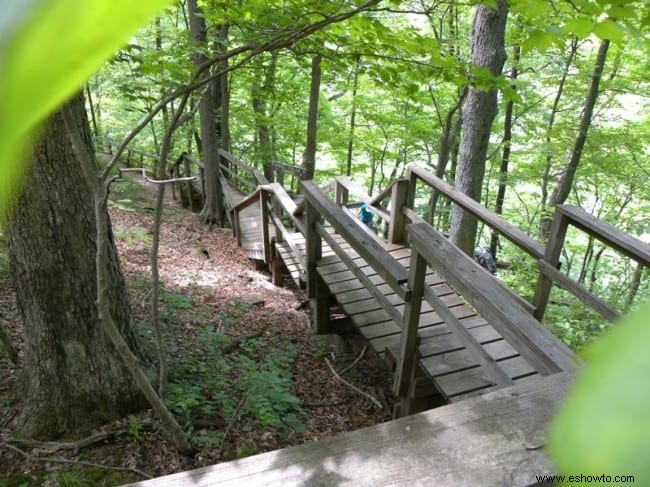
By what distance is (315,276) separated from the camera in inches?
188

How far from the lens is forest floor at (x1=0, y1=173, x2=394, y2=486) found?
2586 millimetres

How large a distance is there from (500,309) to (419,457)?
3.35ft

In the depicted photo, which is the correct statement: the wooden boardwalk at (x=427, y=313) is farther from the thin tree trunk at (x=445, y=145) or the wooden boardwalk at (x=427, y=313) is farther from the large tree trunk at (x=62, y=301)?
the thin tree trunk at (x=445, y=145)

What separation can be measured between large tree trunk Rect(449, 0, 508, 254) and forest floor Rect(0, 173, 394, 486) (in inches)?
93.2

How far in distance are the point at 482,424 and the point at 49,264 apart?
240cm

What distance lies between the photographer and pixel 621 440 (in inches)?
5.4

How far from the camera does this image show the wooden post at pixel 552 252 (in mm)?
3268

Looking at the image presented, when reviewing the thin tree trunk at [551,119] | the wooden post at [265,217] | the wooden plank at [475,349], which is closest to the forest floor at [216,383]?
the wooden post at [265,217]

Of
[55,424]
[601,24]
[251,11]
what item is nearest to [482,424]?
[601,24]

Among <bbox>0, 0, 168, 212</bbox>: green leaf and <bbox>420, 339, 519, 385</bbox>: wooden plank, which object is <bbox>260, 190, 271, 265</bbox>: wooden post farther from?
<bbox>0, 0, 168, 212</bbox>: green leaf

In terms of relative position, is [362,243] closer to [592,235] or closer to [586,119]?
[592,235]

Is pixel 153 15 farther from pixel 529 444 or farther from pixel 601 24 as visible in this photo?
pixel 601 24

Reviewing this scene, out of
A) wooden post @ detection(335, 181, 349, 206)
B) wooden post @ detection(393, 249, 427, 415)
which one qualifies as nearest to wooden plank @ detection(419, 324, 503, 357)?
wooden post @ detection(393, 249, 427, 415)

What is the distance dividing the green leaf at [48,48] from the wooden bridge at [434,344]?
1022mm
